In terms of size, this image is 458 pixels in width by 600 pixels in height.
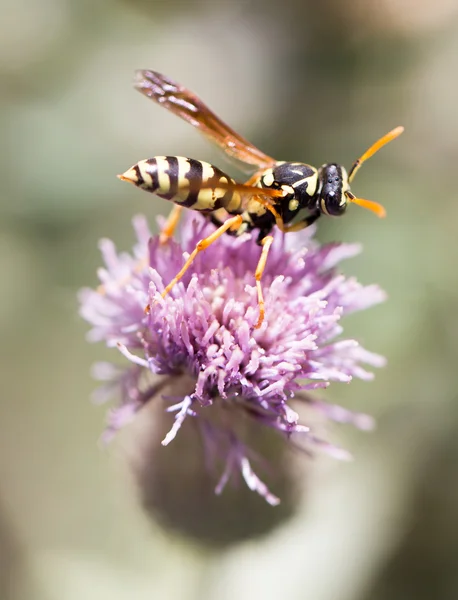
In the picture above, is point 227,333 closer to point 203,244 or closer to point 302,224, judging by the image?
point 203,244

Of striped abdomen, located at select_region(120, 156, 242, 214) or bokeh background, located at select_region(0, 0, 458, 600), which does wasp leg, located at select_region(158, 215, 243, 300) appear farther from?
bokeh background, located at select_region(0, 0, 458, 600)

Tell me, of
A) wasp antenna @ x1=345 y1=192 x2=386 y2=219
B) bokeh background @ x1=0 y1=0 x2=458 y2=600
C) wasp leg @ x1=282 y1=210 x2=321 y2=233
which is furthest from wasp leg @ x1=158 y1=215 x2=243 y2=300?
bokeh background @ x1=0 y1=0 x2=458 y2=600

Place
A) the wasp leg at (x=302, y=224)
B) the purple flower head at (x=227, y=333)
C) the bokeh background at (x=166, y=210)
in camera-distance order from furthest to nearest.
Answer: the bokeh background at (x=166, y=210) < the wasp leg at (x=302, y=224) < the purple flower head at (x=227, y=333)

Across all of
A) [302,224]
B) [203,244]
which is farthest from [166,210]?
[203,244]

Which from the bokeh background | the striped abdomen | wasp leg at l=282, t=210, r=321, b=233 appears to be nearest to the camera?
the striped abdomen

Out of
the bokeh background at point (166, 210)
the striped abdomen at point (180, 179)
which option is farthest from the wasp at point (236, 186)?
the bokeh background at point (166, 210)

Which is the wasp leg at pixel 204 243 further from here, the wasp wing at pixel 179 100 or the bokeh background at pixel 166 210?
the bokeh background at pixel 166 210
